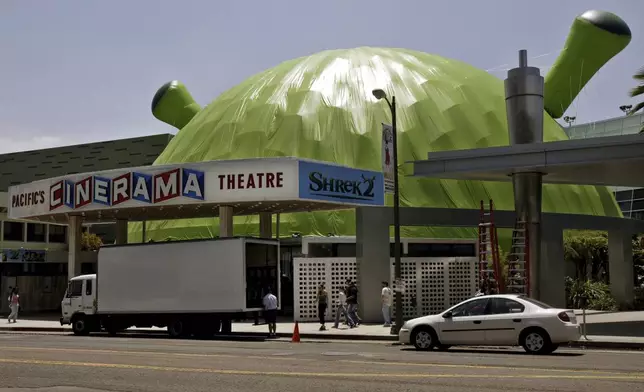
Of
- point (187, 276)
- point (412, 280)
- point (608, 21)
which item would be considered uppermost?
point (608, 21)

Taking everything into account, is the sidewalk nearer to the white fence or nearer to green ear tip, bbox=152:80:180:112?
the white fence

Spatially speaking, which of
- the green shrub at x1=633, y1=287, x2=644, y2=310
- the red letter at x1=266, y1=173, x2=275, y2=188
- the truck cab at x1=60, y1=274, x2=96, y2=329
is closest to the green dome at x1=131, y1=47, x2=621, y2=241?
the green shrub at x1=633, y1=287, x2=644, y2=310

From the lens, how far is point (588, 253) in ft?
161

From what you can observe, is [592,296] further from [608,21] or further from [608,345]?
[608,345]

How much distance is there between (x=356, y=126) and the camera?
4453 cm

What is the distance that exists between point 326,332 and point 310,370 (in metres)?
14.0

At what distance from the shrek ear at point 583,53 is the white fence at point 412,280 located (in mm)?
20544

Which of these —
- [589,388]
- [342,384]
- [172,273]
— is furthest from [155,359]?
[172,273]

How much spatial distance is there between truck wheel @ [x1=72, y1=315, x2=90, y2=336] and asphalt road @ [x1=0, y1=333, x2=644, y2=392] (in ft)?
33.8

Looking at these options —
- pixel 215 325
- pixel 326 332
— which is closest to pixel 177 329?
pixel 215 325

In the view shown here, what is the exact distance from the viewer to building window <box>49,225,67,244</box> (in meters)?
52.8

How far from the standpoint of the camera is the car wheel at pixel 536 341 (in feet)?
63.5

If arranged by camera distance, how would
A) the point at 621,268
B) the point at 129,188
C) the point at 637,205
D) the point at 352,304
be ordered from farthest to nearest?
the point at 637,205, the point at 621,268, the point at 129,188, the point at 352,304

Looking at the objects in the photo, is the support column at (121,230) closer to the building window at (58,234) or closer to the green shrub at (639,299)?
the building window at (58,234)
